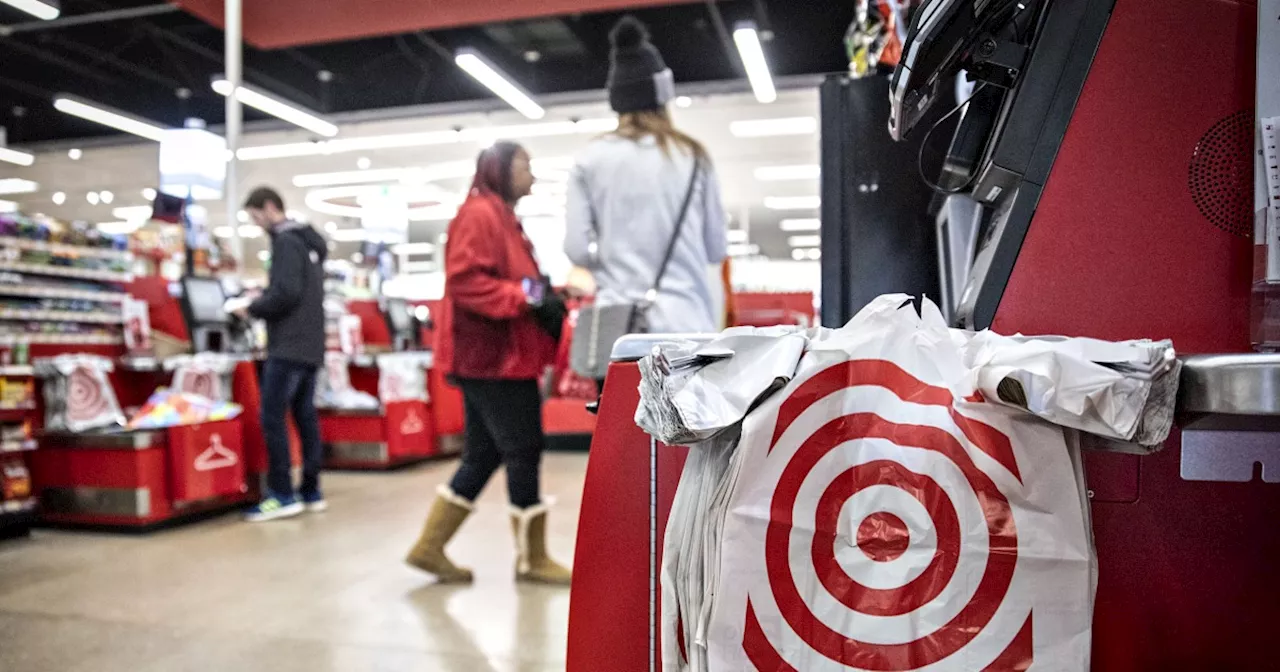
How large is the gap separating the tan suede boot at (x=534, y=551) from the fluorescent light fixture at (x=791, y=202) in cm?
1208

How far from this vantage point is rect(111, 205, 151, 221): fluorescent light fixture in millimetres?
15159

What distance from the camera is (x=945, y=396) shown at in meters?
0.73

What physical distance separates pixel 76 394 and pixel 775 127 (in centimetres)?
813

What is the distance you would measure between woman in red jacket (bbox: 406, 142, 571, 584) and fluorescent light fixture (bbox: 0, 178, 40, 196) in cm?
1406

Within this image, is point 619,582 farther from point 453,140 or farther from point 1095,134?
point 453,140

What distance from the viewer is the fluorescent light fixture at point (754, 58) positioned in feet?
22.0

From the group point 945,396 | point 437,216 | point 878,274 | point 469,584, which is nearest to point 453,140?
point 437,216

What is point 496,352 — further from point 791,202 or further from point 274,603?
point 791,202

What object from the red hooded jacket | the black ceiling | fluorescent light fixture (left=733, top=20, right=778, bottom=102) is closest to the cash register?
the red hooded jacket

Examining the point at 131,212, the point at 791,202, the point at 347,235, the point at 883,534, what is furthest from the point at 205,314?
the point at 347,235

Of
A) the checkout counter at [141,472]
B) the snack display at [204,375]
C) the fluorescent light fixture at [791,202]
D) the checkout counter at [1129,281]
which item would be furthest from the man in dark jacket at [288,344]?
the fluorescent light fixture at [791,202]

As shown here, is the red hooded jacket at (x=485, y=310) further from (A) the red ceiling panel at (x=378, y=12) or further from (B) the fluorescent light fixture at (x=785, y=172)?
(B) the fluorescent light fixture at (x=785, y=172)

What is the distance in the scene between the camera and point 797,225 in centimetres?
1733

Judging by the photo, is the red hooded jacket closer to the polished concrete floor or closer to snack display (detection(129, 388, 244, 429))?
the polished concrete floor
